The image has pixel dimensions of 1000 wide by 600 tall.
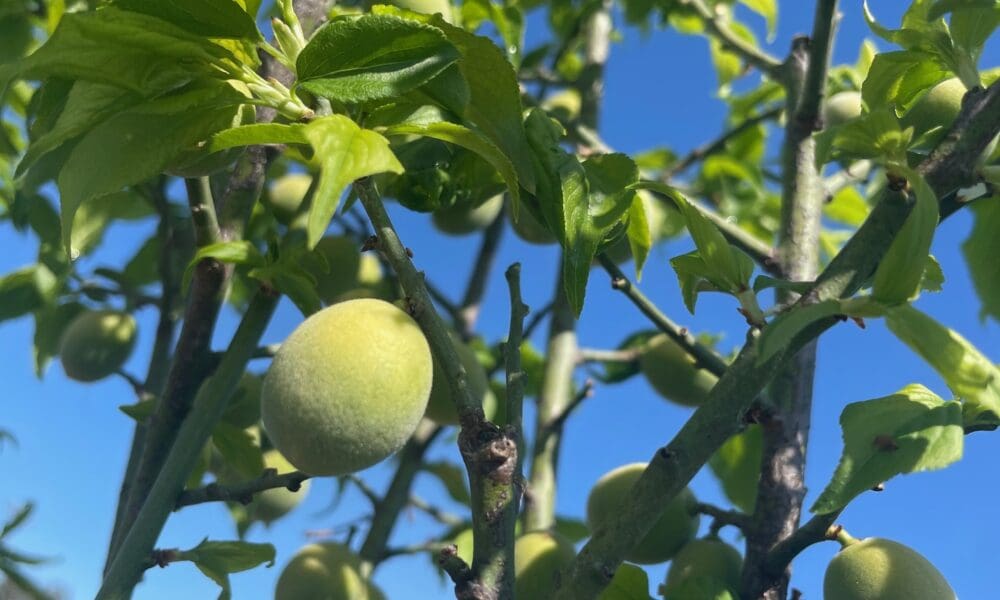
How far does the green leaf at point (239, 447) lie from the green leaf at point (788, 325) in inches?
28.3

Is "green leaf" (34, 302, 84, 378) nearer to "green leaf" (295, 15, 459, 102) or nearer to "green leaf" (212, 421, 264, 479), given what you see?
"green leaf" (212, 421, 264, 479)

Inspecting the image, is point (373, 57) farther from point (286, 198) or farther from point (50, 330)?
point (50, 330)

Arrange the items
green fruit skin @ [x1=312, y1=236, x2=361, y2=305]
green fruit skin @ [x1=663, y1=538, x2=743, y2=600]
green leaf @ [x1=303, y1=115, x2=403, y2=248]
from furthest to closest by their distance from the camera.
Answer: green fruit skin @ [x1=312, y1=236, x2=361, y2=305], green fruit skin @ [x1=663, y1=538, x2=743, y2=600], green leaf @ [x1=303, y1=115, x2=403, y2=248]

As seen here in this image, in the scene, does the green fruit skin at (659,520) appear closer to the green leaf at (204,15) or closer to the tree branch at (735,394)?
the tree branch at (735,394)

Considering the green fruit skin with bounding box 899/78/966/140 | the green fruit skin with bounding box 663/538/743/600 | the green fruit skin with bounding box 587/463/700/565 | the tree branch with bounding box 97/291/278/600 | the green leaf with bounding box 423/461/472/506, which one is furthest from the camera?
the green leaf with bounding box 423/461/472/506

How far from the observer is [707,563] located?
1.11 m

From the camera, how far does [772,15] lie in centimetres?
194

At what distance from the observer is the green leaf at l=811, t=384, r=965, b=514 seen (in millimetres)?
668

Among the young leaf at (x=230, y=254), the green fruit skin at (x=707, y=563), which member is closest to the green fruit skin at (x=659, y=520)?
the green fruit skin at (x=707, y=563)

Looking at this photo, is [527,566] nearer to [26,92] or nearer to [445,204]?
[445,204]

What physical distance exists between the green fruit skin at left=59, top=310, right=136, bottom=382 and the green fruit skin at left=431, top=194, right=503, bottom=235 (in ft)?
1.83

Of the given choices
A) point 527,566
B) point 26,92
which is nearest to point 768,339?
point 527,566

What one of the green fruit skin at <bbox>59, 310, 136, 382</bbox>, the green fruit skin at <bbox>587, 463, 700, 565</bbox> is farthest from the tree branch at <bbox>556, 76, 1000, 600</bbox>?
the green fruit skin at <bbox>59, 310, 136, 382</bbox>

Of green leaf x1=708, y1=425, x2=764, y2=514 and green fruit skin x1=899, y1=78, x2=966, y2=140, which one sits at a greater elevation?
green fruit skin x1=899, y1=78, x2=966, y2=140
